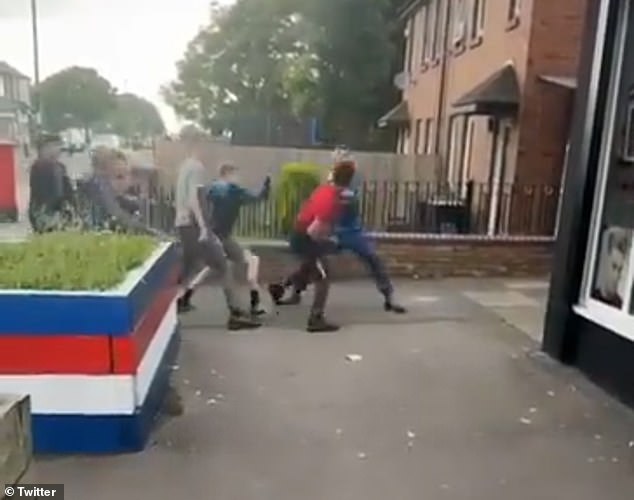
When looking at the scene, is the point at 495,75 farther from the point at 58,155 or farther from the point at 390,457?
the point at 390,457

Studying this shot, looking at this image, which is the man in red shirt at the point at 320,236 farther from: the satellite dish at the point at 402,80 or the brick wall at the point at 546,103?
the satellite dish at the point at 402,80

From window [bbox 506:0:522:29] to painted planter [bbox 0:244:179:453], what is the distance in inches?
399

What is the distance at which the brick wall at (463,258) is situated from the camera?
9.75 meters

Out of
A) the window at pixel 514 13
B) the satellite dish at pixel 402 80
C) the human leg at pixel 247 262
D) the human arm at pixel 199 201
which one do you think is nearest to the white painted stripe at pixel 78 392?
the human arm at pixel 199 201

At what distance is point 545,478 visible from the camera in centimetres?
383

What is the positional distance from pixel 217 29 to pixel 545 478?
14.5 meters

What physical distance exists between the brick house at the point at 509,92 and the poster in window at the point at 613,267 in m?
4.84

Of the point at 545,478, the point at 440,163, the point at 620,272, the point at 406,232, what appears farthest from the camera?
the point at 440,163

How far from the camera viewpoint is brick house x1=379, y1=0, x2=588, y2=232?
1145cm

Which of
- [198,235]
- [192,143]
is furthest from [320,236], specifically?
[192,143]

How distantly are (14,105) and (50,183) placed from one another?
3.78ft

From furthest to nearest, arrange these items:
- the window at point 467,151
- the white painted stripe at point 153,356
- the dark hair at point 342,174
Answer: the window at point 467,151 < the dark hair at point 342,174 < the white painted stripe at point 153,356

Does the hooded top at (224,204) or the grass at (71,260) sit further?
the hooded top at (224,204)

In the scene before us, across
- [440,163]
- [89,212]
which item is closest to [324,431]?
[89,212]
